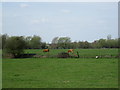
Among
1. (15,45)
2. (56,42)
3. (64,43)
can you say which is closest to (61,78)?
(15,45)

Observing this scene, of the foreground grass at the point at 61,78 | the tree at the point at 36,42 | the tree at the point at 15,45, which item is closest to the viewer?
the foreground grass at the point at 61,78

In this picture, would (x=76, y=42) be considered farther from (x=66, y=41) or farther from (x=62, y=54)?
(x=62, y=54)

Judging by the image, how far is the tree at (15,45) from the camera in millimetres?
37650

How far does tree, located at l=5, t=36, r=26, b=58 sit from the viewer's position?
37650 millimetres

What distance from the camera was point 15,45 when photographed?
123 feet

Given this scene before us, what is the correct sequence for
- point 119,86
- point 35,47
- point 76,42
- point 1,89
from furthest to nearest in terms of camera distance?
point 76,42 → point 35,47 → point 119,86 → point 1,89

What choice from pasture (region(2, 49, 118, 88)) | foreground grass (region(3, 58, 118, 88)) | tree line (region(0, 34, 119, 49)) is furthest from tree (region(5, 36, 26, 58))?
foreground grass (region(3, 58, 118, 88))

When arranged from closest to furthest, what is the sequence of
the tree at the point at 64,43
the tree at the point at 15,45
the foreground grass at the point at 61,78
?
the foreground grass at the point at 61,78 → the tree at the point at 15,45 → the tree at the point at 64,43

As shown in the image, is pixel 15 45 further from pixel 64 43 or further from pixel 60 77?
pixel 64 43

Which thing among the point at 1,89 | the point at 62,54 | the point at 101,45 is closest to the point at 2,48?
the point at 62,54

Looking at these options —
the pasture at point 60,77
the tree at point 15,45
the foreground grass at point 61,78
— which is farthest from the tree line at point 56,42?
the foreground grass at point 61,78

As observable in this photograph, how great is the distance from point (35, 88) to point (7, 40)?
2984 cm

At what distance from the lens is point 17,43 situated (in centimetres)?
3794

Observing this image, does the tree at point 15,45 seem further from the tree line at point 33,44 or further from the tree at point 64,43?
the tree at point 64,43
